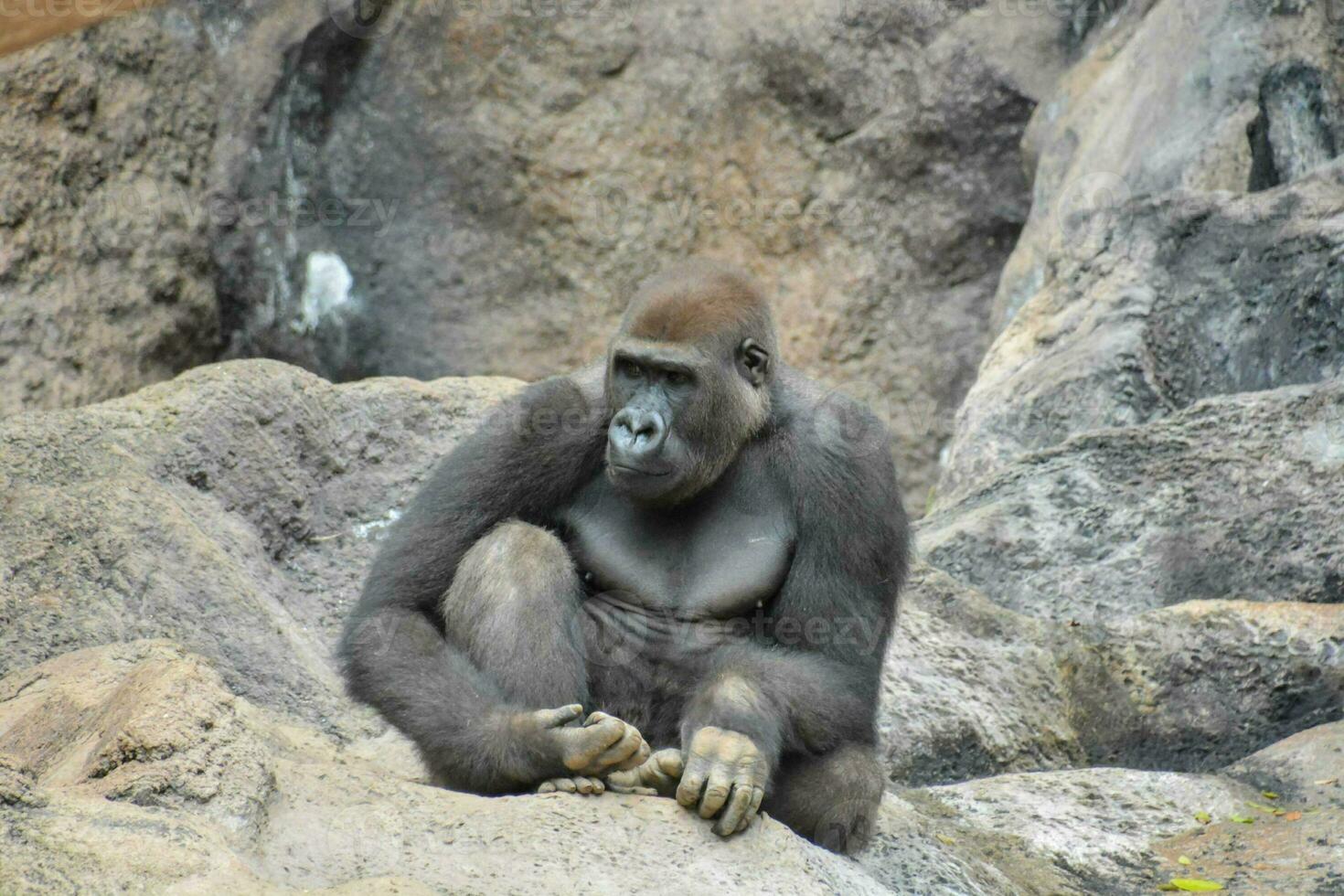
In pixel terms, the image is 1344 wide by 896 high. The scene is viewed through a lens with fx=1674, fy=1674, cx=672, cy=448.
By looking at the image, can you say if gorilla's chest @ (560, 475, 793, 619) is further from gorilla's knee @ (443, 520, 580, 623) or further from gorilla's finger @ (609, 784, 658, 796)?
gorilla's finger @ (609, 784, 658, 796)

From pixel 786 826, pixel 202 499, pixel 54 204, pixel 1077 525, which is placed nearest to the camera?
pixel 786 826

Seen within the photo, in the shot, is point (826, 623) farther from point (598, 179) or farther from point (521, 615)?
point (598, 179)

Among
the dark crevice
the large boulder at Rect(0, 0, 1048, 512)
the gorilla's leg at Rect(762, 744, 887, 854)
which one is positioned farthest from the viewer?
the large boulder at Rect(0, 0, 1048, 512)

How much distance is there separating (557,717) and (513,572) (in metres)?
0.52

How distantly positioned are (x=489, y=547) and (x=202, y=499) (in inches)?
70.5

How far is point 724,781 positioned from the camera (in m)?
3.80

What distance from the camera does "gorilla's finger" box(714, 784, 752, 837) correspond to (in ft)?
12.3

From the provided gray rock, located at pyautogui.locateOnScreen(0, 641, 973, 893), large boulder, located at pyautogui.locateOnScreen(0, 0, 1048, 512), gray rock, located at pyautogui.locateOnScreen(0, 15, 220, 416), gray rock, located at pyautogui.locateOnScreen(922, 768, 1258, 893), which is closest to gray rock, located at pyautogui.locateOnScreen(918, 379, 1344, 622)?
gray rock, located at pyautogui.locateOnScreen(922, 768, 1258, 893)

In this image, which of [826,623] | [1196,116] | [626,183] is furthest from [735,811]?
[626,183]

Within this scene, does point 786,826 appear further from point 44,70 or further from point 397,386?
point 44,70

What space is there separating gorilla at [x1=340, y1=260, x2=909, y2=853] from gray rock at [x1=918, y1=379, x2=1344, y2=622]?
6.51 feet

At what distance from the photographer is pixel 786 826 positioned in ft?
13.1

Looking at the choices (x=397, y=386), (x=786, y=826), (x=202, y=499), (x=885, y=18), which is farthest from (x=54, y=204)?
(x=786, y=826)

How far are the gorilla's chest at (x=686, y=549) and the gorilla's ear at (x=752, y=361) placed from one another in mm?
317
